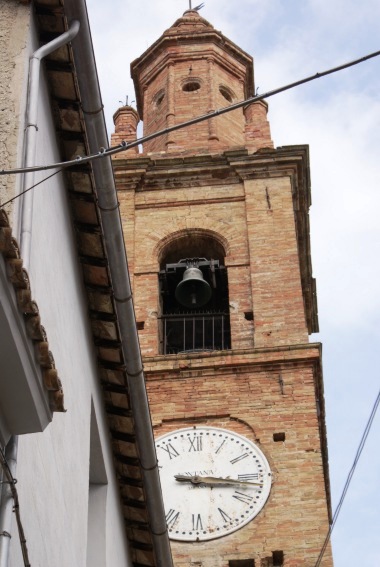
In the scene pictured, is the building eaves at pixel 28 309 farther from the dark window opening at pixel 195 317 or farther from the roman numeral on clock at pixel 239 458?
the dark window opening at pixel 195 317

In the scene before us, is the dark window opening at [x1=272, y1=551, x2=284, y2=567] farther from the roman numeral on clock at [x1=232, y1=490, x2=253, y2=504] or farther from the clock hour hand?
the clock hour hand

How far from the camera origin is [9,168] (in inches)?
304

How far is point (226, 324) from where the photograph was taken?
880 inches

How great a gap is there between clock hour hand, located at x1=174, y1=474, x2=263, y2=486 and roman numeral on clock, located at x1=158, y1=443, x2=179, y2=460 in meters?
0.46

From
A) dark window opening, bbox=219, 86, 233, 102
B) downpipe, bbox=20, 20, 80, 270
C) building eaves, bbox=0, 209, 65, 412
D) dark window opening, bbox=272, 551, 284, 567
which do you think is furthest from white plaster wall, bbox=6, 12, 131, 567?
dark window opening, bbox=219, 86, 233, 102

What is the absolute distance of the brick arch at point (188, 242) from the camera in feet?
78.6

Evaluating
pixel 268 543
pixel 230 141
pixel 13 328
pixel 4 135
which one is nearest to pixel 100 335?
pixel 4 135

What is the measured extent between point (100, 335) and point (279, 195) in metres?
14.7

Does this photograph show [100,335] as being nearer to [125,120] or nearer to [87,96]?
[87,96]

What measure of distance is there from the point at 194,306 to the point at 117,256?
12.4 m

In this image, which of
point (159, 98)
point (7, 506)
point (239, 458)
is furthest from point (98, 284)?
point (159, 98)

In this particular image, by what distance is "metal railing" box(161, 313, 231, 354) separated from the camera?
22.0 meters

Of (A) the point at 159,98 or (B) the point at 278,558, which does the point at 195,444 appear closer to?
(B) the point at 278,558

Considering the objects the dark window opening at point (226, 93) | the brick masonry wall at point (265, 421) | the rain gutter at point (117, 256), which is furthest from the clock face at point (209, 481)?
the dark window opening at point (226, 93)
